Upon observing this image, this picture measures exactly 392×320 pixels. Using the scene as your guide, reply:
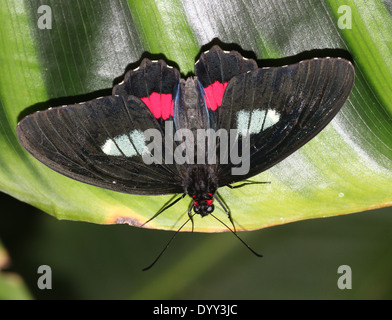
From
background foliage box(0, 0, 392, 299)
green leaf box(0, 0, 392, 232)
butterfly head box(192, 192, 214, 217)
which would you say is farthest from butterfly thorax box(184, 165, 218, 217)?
green leaf box(0, 0, 392, 232)

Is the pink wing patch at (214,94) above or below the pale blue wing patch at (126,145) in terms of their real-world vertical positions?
above

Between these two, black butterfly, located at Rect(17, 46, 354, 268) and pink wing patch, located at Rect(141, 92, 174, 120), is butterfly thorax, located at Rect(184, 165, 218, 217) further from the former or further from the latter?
pink wing patch, located at Rect(141, 92, 174, 120)

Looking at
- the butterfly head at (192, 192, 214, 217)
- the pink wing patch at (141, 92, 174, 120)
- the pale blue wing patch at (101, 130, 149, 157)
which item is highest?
the pink wing patch at (141, 92, 174, 120)

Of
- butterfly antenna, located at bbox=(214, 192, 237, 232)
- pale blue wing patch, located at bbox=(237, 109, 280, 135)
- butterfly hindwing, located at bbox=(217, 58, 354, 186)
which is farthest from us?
butterfly antenna, located at bbox=(214, 192, 237, 232)

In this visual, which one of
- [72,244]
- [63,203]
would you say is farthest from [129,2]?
[72,244]

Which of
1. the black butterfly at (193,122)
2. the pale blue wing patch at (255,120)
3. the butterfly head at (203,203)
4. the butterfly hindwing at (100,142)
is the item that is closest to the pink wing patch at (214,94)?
the black butterfly at (193,122)

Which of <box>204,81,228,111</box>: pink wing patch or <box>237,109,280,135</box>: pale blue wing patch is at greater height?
<box>204,81,228,111</box>: pink wing patch

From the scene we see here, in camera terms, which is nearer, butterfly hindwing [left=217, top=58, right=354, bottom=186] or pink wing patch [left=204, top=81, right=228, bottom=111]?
butterfly hindwing [left=217, top=58, right=354, bottom=186]

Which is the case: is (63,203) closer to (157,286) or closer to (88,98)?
(88,98)

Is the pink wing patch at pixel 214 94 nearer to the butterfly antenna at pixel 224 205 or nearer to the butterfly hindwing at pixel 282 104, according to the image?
the butterfly hindwing at pixel 282 104
